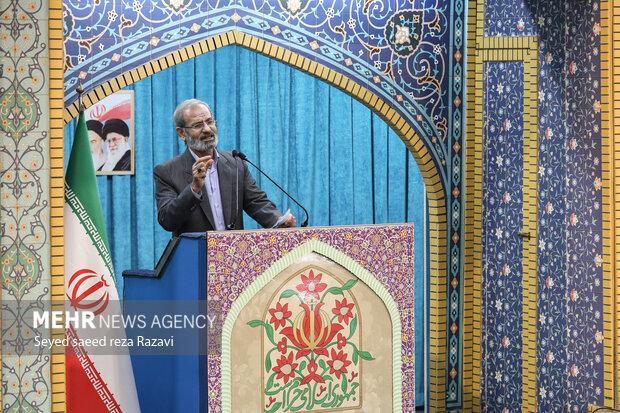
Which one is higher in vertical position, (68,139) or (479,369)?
(68,139)

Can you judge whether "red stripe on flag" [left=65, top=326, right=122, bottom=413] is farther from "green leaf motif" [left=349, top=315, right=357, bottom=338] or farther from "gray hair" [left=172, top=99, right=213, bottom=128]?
"gray hair" [left=172, top=99, right=213, bottom=128]

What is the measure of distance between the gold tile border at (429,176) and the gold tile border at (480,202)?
0.16 m

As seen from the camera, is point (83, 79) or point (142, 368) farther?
point (83, 79)

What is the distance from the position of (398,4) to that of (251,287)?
2643 millimetres

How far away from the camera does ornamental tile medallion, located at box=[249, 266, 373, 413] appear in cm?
476

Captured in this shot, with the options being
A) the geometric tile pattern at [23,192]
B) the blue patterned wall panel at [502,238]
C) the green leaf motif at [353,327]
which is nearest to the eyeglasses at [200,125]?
the geometric tile pattern at [23,192]

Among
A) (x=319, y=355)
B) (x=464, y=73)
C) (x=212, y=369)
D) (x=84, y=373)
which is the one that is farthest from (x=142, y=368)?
(x=464, y=73)

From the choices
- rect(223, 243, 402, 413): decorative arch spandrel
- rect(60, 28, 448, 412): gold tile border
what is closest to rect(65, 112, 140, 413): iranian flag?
rect(223, 243, 402, 413): decorative arch spandrel

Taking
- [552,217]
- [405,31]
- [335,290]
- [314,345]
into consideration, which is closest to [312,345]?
[314,345]

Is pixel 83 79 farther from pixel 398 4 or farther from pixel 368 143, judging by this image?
pixel 368 143

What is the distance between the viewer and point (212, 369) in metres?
4.65

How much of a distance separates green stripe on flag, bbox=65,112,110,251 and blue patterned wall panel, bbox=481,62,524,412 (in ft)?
9.06

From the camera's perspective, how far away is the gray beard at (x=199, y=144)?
5773 millimetres

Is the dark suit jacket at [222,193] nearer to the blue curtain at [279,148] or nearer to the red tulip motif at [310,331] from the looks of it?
the red tulip motif at [310,331]
